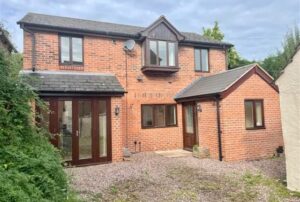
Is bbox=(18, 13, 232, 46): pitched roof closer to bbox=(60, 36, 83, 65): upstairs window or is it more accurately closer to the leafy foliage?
bbox=(60, 36, 83, 65): upstairs window

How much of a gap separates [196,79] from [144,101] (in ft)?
12.0

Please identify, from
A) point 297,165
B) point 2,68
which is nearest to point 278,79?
point 297,165

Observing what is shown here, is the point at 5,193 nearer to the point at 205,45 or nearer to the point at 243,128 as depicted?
the point at 243,128

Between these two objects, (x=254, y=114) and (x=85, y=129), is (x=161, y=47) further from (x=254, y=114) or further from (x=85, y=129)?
(x=85, y=129)

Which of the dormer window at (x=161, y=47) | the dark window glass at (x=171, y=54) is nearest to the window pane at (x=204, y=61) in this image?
the dormer window at (x=161, y=47)

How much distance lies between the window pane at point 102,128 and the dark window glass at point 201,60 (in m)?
7.17

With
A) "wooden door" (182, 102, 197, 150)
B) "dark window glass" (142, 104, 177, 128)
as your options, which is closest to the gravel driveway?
"wooden door" (182, 102, 197, 150)

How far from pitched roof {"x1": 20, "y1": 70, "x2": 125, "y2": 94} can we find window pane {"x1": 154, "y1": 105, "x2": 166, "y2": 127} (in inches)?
132

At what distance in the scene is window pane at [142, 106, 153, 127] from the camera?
576 inches

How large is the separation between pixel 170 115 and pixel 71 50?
21.0 ft

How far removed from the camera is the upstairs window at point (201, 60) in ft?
53.6

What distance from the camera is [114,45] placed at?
14.3 meters

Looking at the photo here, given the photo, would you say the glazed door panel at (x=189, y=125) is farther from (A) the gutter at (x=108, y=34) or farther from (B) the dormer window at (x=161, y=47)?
(A) the gutter at (x=108, y=34)

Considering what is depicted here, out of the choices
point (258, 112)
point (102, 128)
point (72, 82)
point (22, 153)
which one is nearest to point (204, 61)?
point (258, 112)
